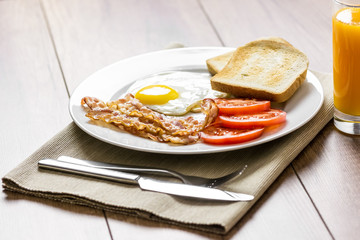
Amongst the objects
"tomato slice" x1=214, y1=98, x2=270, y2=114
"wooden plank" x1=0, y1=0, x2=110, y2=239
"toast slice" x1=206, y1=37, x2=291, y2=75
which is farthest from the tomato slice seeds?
"wooden plank" x1=0, y1=0, x2=110, y2=239

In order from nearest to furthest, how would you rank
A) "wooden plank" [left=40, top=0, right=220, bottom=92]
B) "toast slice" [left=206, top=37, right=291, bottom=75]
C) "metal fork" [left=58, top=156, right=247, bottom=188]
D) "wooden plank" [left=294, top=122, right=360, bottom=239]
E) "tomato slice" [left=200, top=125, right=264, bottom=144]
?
"wooden plank" [left=294, top=122, right=360, bottom=239] < "metal fork" [left=58, top=156, right=247, bottom=188] < "tomato slice" [left=200, top=125, right=264, bottom=144] < "toast slice" [left=206, top=37, right=291, bottom=75] < "wooden plank" [left=40, top=0, right=220, bottom=92]

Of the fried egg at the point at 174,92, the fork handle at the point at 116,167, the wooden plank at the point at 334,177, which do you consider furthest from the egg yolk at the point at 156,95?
the wooden plank at the point at 334,177

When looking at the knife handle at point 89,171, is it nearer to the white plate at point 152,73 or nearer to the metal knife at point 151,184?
the metal knife at point 151,184

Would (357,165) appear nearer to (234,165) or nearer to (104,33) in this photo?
(234,165)

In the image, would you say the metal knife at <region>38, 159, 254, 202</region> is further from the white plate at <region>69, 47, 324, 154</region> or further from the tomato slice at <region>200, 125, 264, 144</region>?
the tomato slice at <region>200, 125, 264, 144</region>

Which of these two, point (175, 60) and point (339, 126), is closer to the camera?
point (339, 126)

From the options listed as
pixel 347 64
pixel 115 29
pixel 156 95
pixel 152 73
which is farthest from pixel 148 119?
pixel 115 29

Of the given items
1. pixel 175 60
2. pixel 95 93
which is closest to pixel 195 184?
pixel 95 93

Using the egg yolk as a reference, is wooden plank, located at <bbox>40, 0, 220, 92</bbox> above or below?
below
